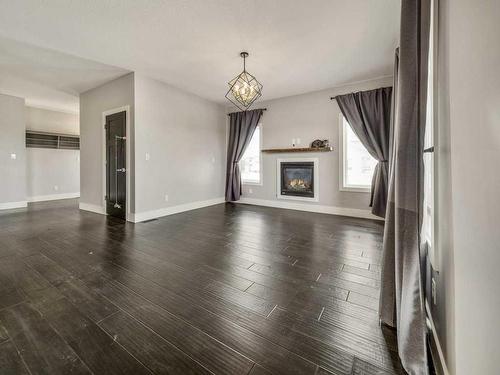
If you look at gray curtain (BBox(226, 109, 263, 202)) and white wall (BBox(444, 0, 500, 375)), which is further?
gray curtain (BBox(226, 109, 263, 202))

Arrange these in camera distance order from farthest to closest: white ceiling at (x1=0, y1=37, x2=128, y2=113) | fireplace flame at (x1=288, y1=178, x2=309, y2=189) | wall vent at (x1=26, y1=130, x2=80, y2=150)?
wall vent at (x1=26, y1=130, x2=80, y2=150)
fireplace flame at (x1=288, y1=178, x2=309, y2=189)
white ceiling at (x1=0, y1=37, x2=128, y2=113)

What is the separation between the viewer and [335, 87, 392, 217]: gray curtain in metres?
3.97

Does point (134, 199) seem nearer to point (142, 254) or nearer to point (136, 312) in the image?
point (142, 254)

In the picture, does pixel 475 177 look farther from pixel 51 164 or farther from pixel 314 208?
pixel 51 164

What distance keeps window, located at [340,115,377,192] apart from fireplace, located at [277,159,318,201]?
1.98 ft

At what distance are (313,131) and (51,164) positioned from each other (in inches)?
294

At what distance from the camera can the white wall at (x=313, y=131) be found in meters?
4.50

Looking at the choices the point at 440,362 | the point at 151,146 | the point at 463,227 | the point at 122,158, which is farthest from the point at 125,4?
the point at 440,362

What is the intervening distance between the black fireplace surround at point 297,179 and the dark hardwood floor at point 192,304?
75.1 inches

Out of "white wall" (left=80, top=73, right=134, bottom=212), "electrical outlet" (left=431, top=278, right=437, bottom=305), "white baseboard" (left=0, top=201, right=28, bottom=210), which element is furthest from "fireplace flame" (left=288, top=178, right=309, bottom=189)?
"white baseboard" (left=0, top=201, right=28, bottom=210)

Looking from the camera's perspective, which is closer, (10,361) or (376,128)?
(10,361)

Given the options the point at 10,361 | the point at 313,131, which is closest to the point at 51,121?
the point at 313,131

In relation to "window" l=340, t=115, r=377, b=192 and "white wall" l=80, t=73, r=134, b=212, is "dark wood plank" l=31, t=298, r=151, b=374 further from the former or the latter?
"window" l=340, t=115, r=377, b=192

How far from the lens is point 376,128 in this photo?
4.05 m
